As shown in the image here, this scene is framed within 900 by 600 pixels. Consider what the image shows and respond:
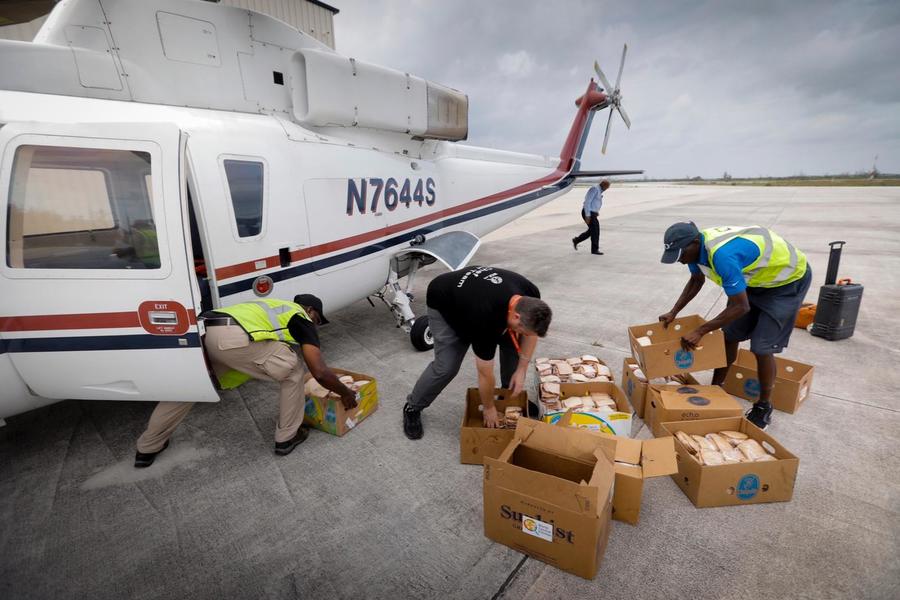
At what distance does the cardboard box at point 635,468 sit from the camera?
2465 mm

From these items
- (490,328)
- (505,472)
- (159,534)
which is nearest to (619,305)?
(490,328)

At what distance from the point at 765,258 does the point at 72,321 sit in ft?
15.5

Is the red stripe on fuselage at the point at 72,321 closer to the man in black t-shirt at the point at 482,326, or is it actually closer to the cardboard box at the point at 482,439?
the man in black t-shirt at the point at 482,326

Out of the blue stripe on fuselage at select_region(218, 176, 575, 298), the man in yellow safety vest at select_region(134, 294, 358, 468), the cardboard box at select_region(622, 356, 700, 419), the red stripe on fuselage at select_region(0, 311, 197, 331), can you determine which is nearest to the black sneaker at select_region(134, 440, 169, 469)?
the man in yellow safety vest at select_region(134, 294, 358, 468)

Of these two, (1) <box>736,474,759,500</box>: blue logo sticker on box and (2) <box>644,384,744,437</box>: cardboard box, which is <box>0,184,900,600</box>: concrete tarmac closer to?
(1) <box>736,474,759,500</box>: blue logo sticker on box

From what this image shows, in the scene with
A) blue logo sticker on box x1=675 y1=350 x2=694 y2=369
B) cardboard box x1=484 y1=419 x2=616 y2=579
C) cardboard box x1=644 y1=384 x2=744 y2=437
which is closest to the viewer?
cardboard box x1=484 y1=419 x2=616 y2=579

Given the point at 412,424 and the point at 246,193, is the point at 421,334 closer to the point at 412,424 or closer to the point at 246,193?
the point at 412,424

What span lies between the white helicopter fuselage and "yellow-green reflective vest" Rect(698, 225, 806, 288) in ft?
11.6

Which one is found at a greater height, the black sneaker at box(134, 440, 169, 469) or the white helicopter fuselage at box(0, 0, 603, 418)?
the white helicopter fuselage at box(0, 0, 603, 418)

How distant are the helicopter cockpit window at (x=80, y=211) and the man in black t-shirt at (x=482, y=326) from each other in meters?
1.98

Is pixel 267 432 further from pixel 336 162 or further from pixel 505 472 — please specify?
pixel 336 162

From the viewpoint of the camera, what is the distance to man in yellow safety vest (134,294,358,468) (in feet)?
9.86

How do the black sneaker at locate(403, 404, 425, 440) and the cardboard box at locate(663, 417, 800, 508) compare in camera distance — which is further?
the black sneaker at locate(403, 404, 425, 440)

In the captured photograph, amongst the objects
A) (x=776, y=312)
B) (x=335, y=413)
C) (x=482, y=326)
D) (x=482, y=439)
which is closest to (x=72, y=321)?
(x=335, y=413)
